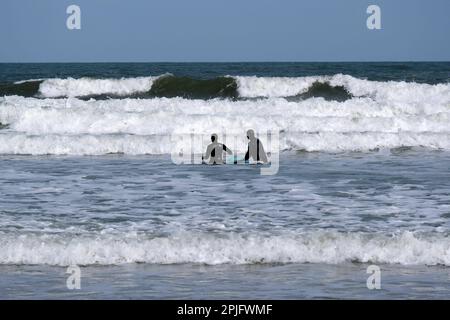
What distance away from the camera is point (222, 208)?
1126cm

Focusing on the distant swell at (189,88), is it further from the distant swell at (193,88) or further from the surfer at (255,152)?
the surfer at (255,152)

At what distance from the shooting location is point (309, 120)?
23.1 meters

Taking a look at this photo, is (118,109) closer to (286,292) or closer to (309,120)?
(309,120)

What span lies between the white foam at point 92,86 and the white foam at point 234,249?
960 inches

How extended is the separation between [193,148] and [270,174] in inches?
223

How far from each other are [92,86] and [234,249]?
2595cm

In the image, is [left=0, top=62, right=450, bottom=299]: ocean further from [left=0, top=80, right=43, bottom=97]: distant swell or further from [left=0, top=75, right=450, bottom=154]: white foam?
[left=0, top=80, right=43, bottom=97]: distant swell

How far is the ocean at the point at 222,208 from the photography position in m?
8.05

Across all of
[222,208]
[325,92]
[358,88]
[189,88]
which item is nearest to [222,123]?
[325,92]

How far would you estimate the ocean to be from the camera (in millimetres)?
8055

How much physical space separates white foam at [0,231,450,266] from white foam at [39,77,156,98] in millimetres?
24395

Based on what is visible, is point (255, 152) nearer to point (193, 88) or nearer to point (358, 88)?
point (358, 88)

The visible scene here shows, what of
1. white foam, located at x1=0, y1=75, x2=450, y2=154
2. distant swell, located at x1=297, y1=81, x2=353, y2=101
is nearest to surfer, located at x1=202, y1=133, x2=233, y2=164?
white foam, located at x1=0, y1=75, x2=450, y2=154
